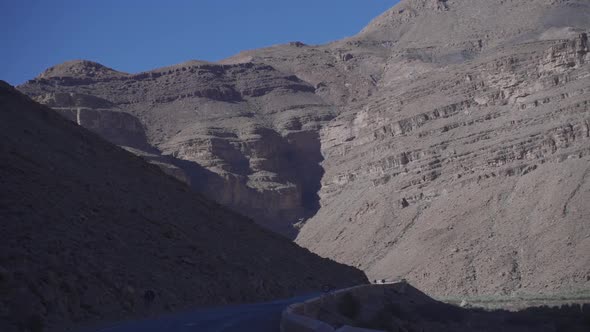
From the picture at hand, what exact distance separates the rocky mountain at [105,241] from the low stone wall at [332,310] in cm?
295

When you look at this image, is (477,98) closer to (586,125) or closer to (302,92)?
(586,125)

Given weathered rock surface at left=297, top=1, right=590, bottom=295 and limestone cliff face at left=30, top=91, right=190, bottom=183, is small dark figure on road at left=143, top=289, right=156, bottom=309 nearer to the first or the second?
weathered rock surface at left=297, top=1, right=590, bottom=295

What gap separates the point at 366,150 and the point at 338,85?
54.9 meters

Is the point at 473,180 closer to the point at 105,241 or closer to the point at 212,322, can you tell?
the point at 105,241

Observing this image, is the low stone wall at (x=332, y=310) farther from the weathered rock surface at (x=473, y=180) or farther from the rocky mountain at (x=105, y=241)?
the weathered rock surface at (x=473, y=180)

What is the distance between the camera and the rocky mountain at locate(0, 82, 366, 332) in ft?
64.0

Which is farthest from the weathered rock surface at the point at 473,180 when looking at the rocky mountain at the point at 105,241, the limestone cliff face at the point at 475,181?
the rocky mountain at the point at 105,241

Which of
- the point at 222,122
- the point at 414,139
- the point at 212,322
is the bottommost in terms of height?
the point at 212,322

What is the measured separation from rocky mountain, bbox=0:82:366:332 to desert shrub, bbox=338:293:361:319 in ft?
12.4

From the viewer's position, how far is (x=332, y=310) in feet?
81.1

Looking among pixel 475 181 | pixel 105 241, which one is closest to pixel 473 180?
pixel 475 181

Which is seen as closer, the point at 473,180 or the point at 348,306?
the point at 348,306

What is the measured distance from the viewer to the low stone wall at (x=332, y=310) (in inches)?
525

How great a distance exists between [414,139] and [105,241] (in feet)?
241
